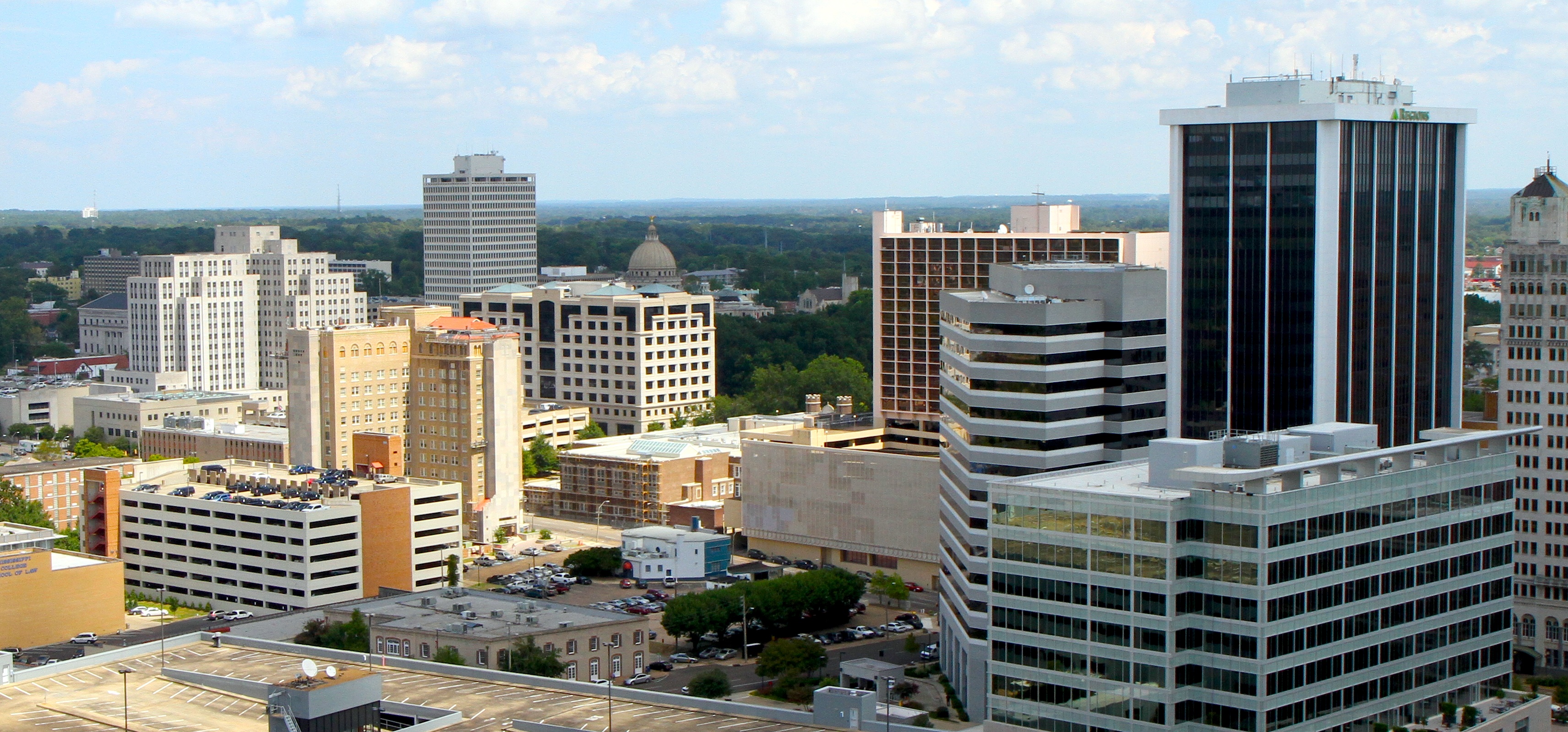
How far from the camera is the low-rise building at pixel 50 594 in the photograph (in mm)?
120625

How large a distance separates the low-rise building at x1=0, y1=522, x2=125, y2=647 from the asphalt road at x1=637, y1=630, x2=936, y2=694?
122 feet

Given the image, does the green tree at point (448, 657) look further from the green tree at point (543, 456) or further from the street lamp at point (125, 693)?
the green tree at point (543, 456)

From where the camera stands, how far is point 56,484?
549 ft

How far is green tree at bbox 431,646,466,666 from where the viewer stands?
100062 millimetres

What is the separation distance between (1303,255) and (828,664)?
37.6m

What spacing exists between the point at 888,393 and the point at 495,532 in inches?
1529

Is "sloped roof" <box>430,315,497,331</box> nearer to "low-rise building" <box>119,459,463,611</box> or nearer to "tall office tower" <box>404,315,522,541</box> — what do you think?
"tall office tower" <box>404,315,522,541</box>

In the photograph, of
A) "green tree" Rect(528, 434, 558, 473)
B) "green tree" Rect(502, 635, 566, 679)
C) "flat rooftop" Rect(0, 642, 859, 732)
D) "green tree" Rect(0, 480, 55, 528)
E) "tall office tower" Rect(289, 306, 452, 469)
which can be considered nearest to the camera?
"flat rooftop" Rect(0, 642, 859, 732)

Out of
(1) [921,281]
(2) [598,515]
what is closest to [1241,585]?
(1) [921,281]

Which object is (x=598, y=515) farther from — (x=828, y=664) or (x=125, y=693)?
(x=125, y=693)

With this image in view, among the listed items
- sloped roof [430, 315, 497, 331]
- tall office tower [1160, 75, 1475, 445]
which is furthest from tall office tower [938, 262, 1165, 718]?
sloped roof [430, 315, 497, 331]

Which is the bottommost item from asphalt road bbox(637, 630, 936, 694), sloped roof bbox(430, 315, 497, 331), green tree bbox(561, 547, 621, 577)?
A: asphalt road bbox(637, 630, 936, 694)

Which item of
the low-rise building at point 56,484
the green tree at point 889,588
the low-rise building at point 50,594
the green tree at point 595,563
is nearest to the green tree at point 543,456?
the low-rise building at point 56,484

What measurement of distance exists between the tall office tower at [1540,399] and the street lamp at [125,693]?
84537 mm
